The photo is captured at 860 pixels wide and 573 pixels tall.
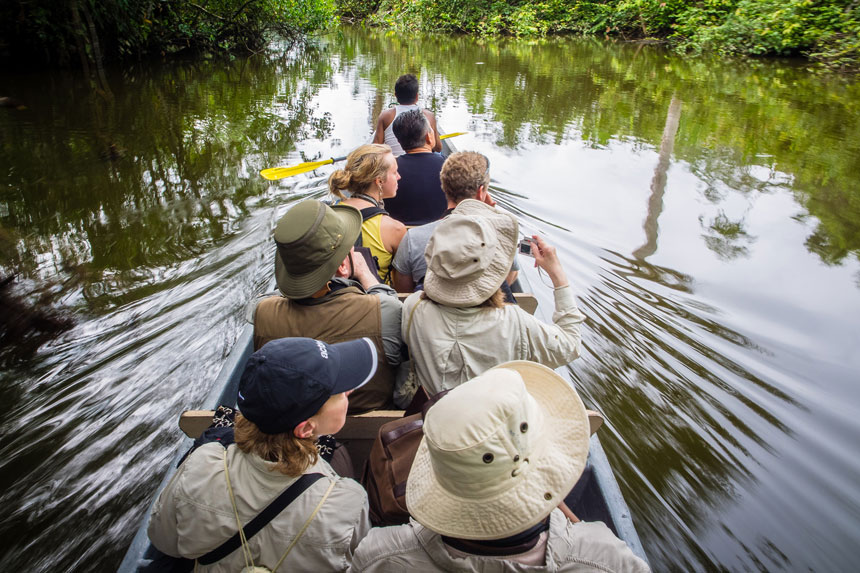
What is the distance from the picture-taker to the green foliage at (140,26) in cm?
905

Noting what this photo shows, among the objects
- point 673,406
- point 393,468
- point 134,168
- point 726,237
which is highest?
point 393,468

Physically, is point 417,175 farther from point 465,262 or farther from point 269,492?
point 269,492

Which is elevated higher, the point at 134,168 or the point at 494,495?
the point at 494,495

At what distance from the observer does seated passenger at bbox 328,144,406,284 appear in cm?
253

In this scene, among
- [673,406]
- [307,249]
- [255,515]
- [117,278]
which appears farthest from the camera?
[117,278]

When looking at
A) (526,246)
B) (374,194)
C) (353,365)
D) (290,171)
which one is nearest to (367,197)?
(374,194)

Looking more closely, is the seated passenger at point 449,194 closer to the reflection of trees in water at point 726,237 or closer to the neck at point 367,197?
the neck at point 367,197

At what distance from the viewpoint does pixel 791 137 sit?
24.1ft

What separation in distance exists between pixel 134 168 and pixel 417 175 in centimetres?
427

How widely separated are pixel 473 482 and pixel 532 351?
0.75m

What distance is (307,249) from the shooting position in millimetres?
1657

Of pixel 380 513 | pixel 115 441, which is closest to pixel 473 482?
pixel 380 513

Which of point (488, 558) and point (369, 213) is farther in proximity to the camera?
point (369, 213)

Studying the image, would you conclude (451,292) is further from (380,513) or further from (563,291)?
(380,513)
